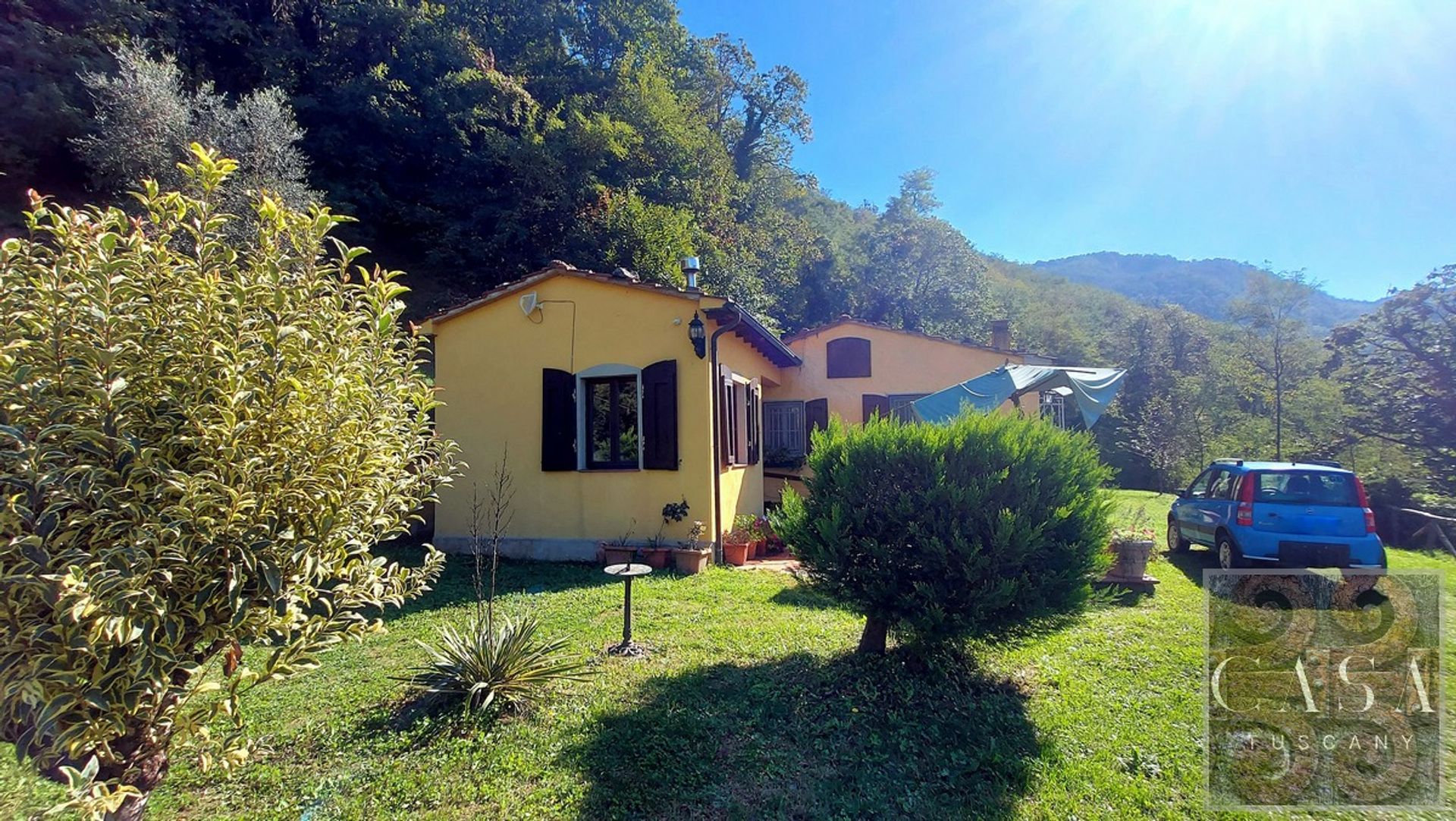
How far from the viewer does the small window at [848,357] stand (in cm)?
1535

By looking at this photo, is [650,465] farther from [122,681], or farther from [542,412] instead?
[122,681]

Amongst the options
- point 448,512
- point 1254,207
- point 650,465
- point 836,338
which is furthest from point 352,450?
point 836,338

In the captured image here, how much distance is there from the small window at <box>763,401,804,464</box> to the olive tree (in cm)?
1323

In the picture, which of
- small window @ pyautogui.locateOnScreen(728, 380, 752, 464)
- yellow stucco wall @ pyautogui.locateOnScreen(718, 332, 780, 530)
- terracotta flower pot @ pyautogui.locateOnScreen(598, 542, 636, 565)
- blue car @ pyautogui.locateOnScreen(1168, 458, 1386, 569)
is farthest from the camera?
small window @ pyautogui.locateOnScreen(728, 380, 752, 464)

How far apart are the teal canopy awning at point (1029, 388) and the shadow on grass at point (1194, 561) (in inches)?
90.8

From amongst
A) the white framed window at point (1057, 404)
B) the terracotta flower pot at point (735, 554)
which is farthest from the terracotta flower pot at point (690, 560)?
the white framed window at point (1057, 404)

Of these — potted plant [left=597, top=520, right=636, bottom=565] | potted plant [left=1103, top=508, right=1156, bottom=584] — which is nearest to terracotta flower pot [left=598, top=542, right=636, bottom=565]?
potted plant [left=597, top=520, right=636, bottom=565]

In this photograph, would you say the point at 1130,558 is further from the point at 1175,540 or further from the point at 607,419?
the point at 607,419

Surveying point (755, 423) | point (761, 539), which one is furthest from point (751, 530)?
point (755, 423)

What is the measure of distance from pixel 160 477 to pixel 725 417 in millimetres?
7399

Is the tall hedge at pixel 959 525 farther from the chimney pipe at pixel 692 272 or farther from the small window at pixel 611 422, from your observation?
the chimney pipe at pixel 692 272

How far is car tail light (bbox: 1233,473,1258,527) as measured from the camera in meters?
7.29

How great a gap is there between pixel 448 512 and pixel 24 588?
25.0ft

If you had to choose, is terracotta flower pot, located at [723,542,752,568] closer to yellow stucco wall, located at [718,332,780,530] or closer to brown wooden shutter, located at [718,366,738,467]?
yellow stucco wall, located at [718,332,780,530]
